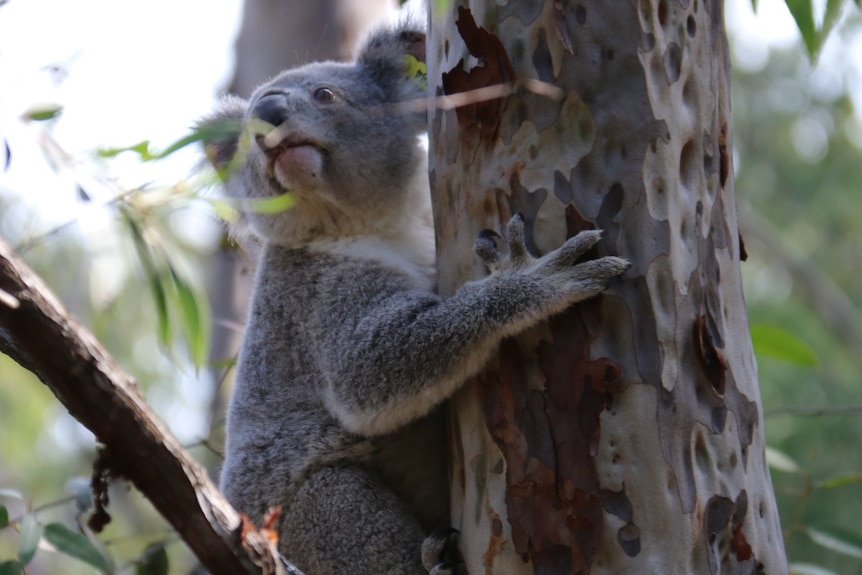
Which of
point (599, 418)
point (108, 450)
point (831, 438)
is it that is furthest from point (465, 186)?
point (831, 438)

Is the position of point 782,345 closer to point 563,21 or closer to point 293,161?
point 563,21

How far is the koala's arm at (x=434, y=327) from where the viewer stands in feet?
6.70

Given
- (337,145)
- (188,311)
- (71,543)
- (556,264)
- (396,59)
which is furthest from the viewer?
(396,59)

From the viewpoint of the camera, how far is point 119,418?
1.23 m

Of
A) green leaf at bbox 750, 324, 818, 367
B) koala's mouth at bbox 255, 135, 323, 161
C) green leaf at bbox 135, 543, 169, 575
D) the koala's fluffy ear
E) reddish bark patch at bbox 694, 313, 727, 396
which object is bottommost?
green leaf at bbox 135, 543, 169, 575

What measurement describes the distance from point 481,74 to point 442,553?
3.62ft

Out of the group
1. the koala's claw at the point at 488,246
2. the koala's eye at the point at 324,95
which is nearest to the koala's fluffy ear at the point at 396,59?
the koala's eye at the point at 324,95

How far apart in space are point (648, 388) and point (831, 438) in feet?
19.0

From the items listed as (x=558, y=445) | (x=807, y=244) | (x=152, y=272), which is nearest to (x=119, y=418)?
(x=152, y=272)

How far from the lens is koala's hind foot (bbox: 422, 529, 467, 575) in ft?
7.18

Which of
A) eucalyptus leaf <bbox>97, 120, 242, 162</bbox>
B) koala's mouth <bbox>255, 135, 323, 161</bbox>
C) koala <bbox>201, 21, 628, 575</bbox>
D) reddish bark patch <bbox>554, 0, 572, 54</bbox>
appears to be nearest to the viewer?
eucalyptus leaf <bbox>97, 120, 242, 162</bbox>

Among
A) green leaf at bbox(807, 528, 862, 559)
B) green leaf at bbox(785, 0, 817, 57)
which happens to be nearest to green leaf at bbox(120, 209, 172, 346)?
green leaf at bbox(785, 0, 817, 57)

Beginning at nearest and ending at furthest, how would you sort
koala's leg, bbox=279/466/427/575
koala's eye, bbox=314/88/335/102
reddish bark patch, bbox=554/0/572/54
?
reddish bark patch, bbox=554/0/572/54
koala's leg, bbox=279/466/427/575
koala's eye, bbox=314/88/335/102

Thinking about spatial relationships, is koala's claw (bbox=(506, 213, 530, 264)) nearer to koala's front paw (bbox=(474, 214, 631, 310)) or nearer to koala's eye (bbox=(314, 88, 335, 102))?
koala's front paw (bbox=(474, 214, 631, 310))
